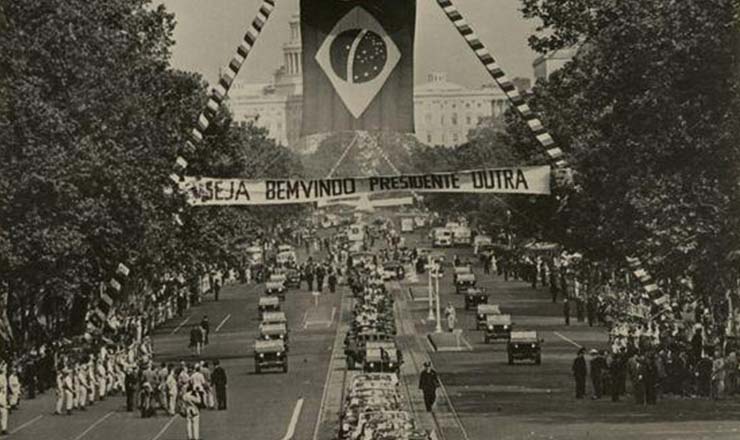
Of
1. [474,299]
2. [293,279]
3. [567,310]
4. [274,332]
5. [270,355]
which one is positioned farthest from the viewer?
[293,279]

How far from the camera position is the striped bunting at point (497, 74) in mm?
42281

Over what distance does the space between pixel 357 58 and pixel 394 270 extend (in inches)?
3184

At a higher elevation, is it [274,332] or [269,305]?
[269,305]

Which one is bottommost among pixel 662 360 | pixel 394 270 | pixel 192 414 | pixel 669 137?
pixel 192 414

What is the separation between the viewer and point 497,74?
142ft

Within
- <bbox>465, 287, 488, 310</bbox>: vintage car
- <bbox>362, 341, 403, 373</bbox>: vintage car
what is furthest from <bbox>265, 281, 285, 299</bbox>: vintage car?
<bbox>362, 341, 403, 373</bbox>: vintage car

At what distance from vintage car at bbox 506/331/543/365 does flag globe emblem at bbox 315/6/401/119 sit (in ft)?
83.7

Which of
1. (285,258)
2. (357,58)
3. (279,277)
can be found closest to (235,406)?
(357,58)

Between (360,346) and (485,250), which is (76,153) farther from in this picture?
(485,250)

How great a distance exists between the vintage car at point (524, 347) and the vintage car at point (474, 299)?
92.3 feet

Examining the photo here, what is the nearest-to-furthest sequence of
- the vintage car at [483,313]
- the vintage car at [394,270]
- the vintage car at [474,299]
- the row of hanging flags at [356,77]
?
the row of hanging flags at [356,77] → the vintage car at [483,313] → the vintage car at [474,299] → the vintage car at [394,270]

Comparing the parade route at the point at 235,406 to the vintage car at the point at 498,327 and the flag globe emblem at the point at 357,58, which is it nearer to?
the vintage car at the point at 498,327

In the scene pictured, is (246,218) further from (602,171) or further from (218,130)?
(602,171)

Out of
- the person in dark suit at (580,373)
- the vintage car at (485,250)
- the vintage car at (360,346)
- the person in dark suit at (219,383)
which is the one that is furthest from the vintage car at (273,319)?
the vintage car at (485,250)
